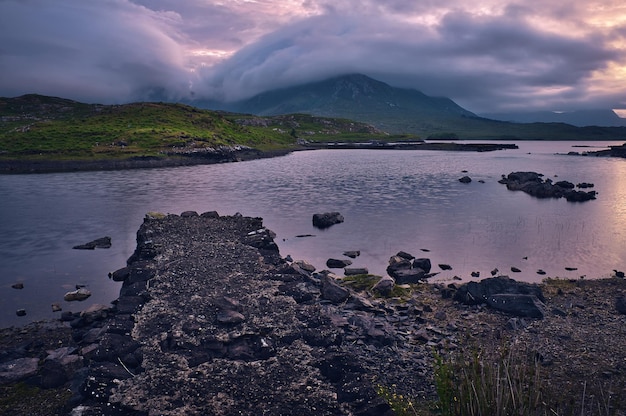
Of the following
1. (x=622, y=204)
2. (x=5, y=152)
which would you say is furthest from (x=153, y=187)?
(x=622, y=204)

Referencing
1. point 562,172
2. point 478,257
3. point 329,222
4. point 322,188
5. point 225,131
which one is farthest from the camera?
point 225,131

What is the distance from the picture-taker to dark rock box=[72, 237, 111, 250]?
127ft

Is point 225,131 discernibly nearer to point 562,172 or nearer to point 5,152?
point 5,152

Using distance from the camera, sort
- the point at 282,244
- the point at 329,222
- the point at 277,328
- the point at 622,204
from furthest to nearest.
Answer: the point at 622,204
the point at 329,222
the point at 282,244
the point at 277,328

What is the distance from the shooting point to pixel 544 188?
238 ft

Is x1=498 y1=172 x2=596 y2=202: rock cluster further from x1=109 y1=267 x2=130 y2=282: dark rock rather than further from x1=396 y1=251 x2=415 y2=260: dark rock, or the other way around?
x1=109 y1=267 x2=130 y2=282: dark rock

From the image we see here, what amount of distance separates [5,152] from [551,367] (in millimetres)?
136800

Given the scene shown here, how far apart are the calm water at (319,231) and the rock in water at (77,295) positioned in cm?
63

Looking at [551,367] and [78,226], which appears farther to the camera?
[78,226]

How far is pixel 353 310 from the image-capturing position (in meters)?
22.9

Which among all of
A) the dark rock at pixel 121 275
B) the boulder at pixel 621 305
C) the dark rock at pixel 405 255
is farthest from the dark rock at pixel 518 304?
the dark rock at pixel 121 275

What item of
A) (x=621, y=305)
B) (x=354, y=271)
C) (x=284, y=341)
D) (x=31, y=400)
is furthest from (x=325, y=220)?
(x=31, y=400)

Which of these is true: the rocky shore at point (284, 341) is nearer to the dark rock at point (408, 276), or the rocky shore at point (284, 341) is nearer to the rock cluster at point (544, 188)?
the dark rock at point (408, 276)

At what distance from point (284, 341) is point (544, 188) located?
228 ft
